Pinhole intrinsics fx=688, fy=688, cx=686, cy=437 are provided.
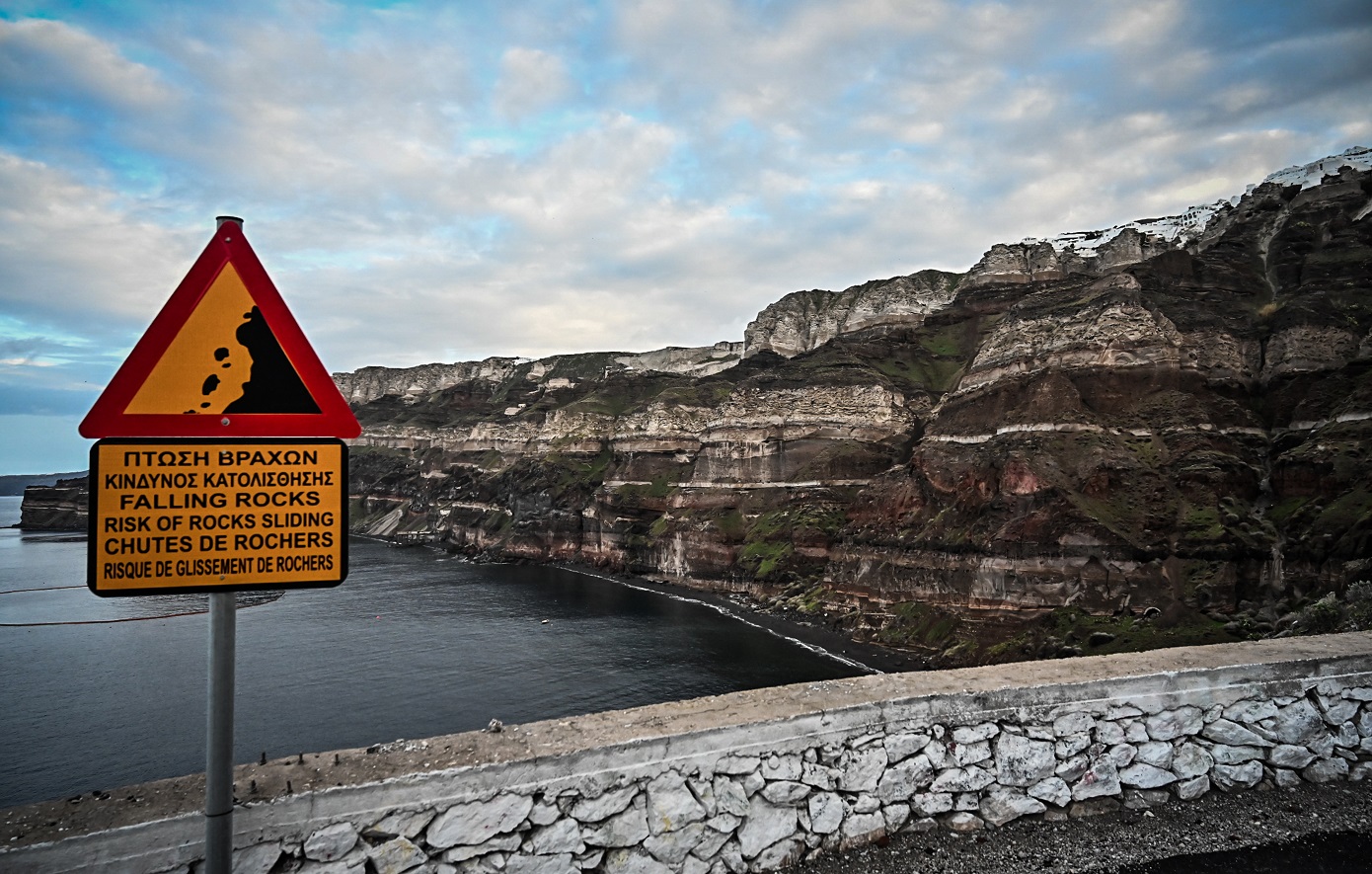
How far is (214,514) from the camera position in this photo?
9.76ft

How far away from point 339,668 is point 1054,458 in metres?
45.8

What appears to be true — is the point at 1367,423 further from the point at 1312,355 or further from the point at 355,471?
the point at 355,471

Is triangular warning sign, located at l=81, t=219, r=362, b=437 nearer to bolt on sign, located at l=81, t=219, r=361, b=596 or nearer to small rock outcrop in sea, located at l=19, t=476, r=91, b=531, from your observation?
bolt on sign, located at l=81, t=219, r=361, b=596

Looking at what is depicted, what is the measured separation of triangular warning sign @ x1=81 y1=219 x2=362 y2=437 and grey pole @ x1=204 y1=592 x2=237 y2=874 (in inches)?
30.0

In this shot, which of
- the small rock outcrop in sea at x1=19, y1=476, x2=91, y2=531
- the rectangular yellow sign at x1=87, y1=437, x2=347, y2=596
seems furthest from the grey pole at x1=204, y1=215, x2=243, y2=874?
the small rock outcrop in sea at x1=19, y1=476, x2=91, y2=531

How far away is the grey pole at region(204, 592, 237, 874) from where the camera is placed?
2686 mm

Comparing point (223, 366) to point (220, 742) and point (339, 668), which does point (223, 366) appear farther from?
point (339, 668)

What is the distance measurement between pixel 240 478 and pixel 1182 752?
7053 mm

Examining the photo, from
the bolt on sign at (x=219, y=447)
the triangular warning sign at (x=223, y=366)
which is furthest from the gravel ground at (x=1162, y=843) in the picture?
the triangular warning sign at (x=223, y=366)

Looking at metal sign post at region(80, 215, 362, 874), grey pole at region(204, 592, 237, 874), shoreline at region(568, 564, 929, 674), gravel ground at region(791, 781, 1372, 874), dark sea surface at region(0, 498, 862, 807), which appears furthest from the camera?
shoreline at region(568, 564, 929, 674)

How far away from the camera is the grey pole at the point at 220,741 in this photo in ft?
8.81

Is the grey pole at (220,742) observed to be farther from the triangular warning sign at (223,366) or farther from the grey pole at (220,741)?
the triangular warning sign at (223,366)

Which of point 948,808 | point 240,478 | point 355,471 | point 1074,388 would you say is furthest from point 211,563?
point 355,471

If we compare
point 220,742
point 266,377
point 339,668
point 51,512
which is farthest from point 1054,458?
point 51,512
